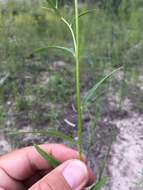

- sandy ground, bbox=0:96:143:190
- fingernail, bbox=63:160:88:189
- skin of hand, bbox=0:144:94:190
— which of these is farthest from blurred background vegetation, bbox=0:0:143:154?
fingernail, bbox=63:160:88:189

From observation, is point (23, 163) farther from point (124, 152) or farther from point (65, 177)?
point (124, 152)

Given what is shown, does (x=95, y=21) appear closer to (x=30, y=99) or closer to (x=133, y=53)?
(x=133, y=53)

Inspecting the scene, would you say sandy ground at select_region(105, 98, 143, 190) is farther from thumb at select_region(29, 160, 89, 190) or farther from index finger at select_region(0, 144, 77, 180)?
thumb at select_region(29, 160, 89, 190)

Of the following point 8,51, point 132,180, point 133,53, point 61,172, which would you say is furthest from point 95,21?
point 61,172

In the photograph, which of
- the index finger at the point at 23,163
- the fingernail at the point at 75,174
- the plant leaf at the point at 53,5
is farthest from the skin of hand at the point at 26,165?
the plant leaf at the point at 53,5

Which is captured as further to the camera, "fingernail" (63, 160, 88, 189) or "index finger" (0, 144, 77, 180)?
"index finger" (0, 144, 77, 180)

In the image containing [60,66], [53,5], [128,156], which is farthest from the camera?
[60,66]

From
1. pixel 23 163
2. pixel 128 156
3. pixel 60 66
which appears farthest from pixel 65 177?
pixel 60 66
